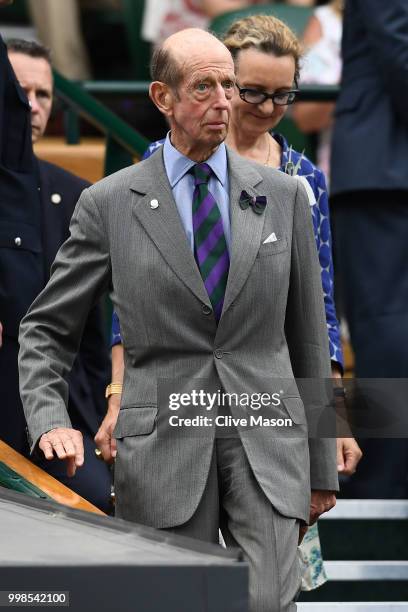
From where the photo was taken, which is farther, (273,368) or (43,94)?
(43,94)

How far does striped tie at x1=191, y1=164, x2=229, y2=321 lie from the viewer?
428cm

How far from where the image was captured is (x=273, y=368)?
170 inches

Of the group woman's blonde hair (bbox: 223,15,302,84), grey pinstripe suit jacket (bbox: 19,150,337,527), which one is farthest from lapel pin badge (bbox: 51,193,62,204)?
grey pinstripe suit jacket (bbox: 19,150,337,527)

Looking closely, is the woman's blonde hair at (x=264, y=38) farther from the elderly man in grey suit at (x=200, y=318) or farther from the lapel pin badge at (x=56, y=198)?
the lapel pin badge at (x=56, y=198)

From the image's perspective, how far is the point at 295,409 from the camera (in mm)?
4320

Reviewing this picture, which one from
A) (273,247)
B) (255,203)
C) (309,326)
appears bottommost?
(309,326)

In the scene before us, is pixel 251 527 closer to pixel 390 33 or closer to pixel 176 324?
pixel 176 324

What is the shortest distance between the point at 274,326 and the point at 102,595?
1006 mm

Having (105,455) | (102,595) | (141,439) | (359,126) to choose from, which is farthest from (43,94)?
(102,595)

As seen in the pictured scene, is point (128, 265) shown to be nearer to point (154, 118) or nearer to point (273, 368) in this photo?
point (273, 368)

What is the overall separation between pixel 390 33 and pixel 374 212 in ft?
2.34

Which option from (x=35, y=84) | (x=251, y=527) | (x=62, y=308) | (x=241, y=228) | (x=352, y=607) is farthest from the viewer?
(x=35, y=84)

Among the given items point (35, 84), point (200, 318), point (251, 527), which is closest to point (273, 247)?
point (200, 318)

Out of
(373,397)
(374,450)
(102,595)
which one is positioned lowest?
(374,450)
